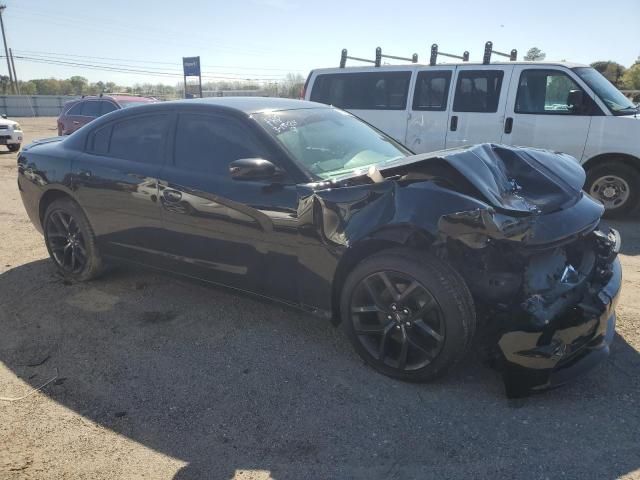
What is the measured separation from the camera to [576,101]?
6750 mm

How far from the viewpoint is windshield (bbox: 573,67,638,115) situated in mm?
6750

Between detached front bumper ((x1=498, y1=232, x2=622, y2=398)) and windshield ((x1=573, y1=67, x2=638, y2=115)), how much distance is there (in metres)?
4.92

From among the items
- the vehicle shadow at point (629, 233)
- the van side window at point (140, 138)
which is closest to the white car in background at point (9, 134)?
the van side window at point (140, 138)

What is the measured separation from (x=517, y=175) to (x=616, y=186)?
182 inches

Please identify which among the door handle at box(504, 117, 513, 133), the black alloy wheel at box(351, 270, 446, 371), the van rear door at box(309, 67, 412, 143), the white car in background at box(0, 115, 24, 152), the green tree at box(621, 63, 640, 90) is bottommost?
the white car in background at box(0, 115, 24, 152)

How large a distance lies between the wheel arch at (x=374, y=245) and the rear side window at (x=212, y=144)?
0.95 metres

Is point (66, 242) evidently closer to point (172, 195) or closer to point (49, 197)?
point (49, 197)

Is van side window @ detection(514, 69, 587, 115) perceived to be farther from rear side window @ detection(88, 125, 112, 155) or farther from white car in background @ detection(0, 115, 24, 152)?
white car in background @ detection(0, 115, 24, 152)

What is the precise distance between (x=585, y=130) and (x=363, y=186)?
17.0 ft

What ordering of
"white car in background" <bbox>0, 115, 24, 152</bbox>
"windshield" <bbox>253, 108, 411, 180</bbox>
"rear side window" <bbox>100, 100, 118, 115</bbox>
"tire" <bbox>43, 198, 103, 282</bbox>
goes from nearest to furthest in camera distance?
"windshield" <bbox>253, 108, 411, 180</bbox>, "tire" <bbox>43, 198, 103, 282</bbox>, "rear side window" <bbox>100, 100, 118, 115</bbox>, "white car in background" <bbox>0, 115, 24, 152</bbox>

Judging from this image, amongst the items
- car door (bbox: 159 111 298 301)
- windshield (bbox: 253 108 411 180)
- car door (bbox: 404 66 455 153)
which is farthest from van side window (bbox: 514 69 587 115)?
car door (bbox: 159 111 298 301)

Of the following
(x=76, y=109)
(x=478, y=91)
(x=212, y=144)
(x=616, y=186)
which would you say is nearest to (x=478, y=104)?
(x=478, y=91)

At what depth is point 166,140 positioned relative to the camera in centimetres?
402

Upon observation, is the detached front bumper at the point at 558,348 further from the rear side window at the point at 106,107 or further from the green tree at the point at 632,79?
the green tree at the point at 632,79
